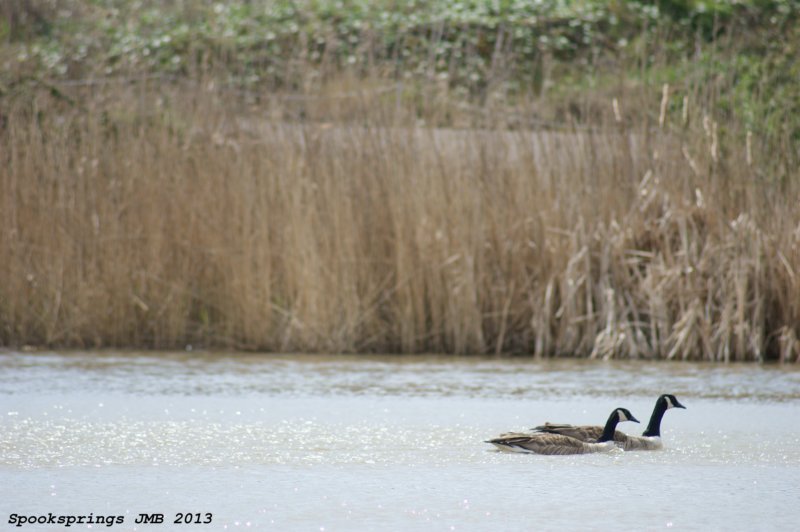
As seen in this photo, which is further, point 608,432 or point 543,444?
point 608,432

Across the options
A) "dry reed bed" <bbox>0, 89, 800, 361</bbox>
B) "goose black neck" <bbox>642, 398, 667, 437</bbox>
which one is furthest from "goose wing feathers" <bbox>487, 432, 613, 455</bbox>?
"dry reed bed" <bbox>0, 89, 800, 361</bbox>

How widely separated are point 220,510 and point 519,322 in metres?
4.57

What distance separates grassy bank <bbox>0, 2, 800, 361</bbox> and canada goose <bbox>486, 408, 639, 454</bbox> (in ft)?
9.70

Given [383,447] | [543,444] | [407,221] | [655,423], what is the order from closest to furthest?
[543,444] < [383,447] < [655,423] < [407,221]

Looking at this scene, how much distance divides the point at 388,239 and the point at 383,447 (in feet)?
11.5

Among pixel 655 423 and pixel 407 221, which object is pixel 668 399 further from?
pixel 407 221

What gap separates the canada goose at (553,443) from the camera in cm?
443

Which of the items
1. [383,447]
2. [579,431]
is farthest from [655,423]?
[383,447]

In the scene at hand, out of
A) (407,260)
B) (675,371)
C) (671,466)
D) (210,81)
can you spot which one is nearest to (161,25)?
(210,81)

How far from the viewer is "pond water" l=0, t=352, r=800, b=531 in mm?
3580

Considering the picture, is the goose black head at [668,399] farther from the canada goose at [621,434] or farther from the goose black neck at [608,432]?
the goose black neck at [608,432]

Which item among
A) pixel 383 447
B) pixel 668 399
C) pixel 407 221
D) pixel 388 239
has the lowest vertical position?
pixel 383 447

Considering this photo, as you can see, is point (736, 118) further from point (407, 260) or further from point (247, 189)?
point (247, 189)

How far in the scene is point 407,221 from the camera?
7984 millimetres
